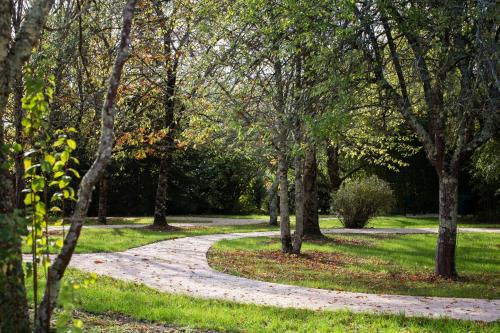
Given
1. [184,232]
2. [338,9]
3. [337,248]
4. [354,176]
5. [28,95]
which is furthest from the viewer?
[354,176]

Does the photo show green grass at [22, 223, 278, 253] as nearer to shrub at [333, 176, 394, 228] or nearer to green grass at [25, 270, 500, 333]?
green grass at [25, 270, 500, 333]

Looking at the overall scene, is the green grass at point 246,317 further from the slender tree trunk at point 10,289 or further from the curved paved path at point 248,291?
the slender tree trunk at point 10,289

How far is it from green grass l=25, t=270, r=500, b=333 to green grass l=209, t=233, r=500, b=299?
90.6 inches

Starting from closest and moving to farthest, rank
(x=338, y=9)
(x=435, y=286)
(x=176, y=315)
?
1. (x=176, y=315)
2. (x=338, y=9)
3. (x=435, y=286)

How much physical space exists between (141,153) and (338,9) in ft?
22.8

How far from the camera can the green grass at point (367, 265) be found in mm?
9172

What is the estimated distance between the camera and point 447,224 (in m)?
10.0

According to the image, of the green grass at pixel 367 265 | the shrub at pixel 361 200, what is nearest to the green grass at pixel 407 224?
the shrub at pixel 361 200

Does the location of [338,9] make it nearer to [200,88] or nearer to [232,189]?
[200,88]

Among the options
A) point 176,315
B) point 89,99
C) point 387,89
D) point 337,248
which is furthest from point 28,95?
point 337,248

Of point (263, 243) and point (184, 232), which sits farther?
point (184, 232)

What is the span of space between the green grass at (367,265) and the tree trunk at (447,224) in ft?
1.12

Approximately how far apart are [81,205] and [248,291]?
5078 millimetres

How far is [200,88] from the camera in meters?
11.5
